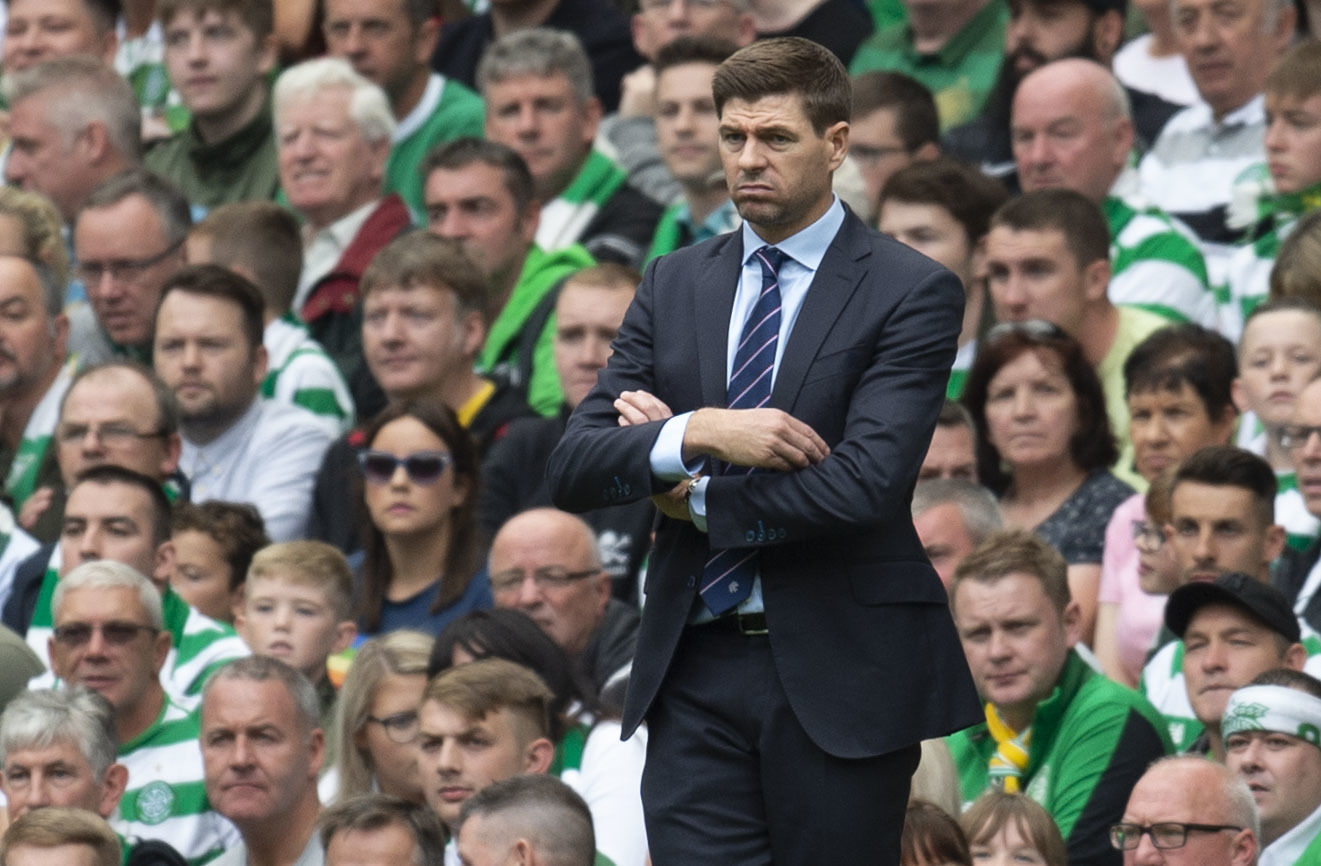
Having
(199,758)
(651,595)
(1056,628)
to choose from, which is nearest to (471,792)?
(199,758)

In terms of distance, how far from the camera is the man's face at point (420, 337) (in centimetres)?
980

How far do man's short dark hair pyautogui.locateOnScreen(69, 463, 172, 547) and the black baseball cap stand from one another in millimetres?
3591

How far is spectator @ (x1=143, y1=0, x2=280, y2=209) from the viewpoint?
1212cm

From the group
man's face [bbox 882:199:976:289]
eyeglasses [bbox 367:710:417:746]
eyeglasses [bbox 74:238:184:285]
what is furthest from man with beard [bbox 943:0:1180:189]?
eyeglasses [bbox 367:710:417:746]

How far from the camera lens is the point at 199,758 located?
8.22 m

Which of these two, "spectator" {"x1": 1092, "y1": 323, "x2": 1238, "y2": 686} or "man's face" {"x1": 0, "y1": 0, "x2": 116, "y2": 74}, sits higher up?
"man's face" {"x1": 0, "y1": 0, "x2": 116, "y2": 74}

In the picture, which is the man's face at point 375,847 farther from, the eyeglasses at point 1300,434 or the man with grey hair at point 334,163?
the man with grey hair at point 334,163

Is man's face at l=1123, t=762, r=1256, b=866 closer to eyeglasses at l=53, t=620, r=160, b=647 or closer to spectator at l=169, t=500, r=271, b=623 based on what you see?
eyeglasses at l=53, t=620, r=160, b=647

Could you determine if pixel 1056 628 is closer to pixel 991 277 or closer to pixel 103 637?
pixel 991 277

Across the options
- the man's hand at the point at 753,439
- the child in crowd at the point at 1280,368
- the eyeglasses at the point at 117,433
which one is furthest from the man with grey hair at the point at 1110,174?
the man's hand at the point at 753,439

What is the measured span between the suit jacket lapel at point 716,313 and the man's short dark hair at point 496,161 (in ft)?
18.6

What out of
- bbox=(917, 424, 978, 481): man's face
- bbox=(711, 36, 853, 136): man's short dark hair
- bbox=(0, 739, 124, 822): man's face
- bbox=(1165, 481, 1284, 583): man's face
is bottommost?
bbox=(0, 739, 124, 822): man's face

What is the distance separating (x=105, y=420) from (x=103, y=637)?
1447mm

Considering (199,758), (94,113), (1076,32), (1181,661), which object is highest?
(1076,32)
